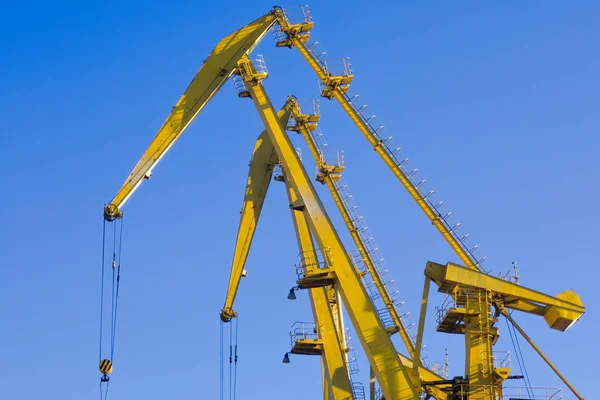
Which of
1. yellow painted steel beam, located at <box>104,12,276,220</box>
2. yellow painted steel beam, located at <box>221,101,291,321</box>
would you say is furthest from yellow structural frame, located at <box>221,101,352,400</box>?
yellow painted steel beam, located at <box>104,12,276,220</box>

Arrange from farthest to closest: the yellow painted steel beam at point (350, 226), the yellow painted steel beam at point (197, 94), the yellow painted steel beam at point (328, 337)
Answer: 1. the yellow painted steel beam at point (350, 226)
2. the yellow painted steel beam at point (328, 337)
3. the yellow painted steel beam at point (197, 94)

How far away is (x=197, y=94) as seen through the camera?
54.3 meters

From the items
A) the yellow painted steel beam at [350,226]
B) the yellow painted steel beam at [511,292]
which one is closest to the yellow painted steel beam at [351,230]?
the yellow painted steel beam at [350,226]

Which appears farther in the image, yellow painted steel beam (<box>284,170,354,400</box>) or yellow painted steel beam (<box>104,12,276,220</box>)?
yellow painted steel beam (<box>284,170,354,400</box>)

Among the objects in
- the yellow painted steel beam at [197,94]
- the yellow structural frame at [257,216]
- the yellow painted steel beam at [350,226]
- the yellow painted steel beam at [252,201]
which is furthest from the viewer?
the yellow painted steel beam at [252,201]

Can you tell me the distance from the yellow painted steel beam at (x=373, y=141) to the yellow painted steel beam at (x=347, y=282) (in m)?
3.88

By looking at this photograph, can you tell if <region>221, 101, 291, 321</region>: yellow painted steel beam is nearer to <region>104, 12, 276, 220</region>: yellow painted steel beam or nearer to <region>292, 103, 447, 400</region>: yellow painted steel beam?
<region>292, 103, 447, 400</region>: yellow painted steel beam

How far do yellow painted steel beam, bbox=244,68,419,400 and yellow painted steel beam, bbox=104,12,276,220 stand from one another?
2.10 metres

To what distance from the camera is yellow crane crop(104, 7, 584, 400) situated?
46.9 metres

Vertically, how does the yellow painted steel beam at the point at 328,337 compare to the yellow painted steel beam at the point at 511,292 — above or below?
above

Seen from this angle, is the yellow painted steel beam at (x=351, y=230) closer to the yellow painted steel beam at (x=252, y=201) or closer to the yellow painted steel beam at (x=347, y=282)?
the yellow painted steel beam at (x=252, y=201)

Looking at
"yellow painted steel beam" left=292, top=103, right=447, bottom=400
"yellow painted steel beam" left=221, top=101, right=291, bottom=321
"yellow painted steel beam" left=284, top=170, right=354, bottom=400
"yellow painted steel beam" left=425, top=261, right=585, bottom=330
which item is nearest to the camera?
"yellow painted steel beam" left=425, top=261, right=585, bottom=330

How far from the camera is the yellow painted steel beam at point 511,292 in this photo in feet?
156

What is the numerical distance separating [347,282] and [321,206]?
3.50m
